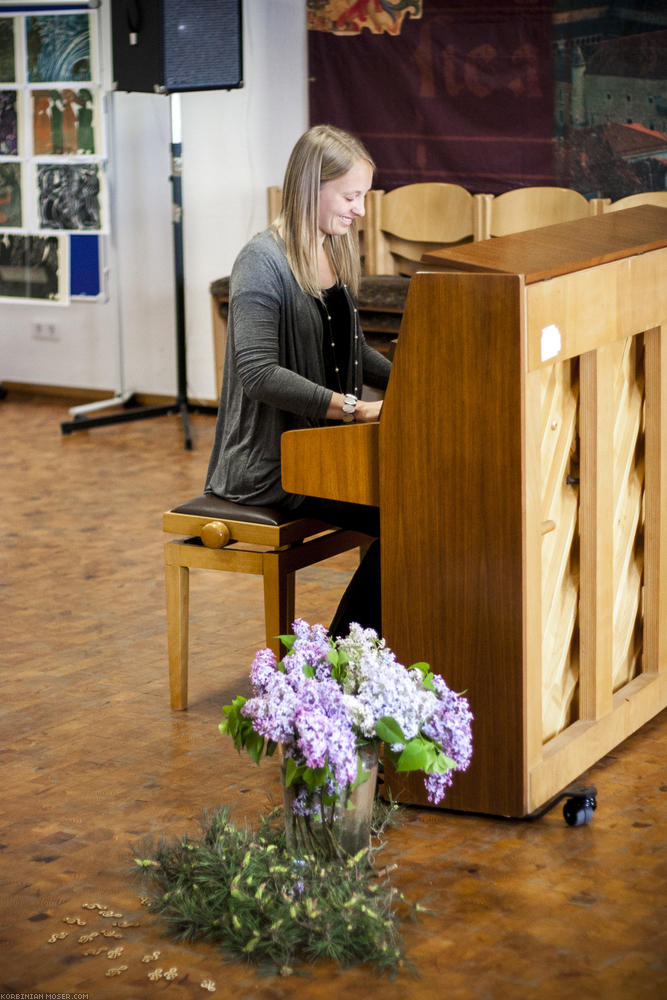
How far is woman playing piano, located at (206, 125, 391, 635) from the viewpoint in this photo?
309 cm

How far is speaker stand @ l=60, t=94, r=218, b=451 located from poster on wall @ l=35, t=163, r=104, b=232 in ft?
1.76

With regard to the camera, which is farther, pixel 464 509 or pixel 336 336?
pixel 336 336

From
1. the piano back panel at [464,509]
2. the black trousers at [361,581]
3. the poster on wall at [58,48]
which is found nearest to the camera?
the piano back panel at [464,509]

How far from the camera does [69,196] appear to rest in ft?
23.4

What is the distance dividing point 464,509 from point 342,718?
53 centimetres

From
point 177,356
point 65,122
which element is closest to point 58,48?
point 65,122

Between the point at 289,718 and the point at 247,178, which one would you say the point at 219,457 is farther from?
the point at 247,178

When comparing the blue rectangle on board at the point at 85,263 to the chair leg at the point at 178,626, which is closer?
the chair leg at the point at 178,626

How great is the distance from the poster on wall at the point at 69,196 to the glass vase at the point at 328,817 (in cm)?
505

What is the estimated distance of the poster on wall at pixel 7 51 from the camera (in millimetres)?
7316

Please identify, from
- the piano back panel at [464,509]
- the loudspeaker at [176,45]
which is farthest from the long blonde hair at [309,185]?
the loudspeaker at [176,45]

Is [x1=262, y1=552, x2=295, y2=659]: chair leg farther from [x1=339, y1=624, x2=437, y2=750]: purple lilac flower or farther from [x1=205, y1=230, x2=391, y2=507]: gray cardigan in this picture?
[x1=339, y1=624, x2=437, y2=750]: purple lilac flower

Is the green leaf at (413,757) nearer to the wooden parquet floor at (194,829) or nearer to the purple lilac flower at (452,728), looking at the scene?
the purple lilac flower at (452,728)

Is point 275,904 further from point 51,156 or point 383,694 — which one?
point 51,156
